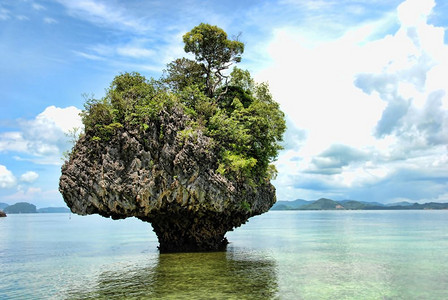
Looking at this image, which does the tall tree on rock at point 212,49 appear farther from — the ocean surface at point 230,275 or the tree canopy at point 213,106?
the ocean surface at point 230,275

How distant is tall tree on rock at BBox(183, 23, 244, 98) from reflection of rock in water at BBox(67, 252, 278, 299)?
41.7ft

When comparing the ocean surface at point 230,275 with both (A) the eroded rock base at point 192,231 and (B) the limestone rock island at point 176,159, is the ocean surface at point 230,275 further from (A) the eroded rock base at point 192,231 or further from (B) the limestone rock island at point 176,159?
(B) the limestone rock island at point 176,159

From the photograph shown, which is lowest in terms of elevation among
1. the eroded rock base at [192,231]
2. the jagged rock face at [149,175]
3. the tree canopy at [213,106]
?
the eroded rock base at [192,231]

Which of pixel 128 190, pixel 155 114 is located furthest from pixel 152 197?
pixel 155 114

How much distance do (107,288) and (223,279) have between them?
528cm

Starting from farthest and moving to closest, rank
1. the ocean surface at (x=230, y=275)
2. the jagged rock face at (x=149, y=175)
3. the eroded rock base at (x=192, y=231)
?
the eroded rock base at (x=192, y=231) < the jagged rock face at (x=149, y=175) < the ocean surface at (x=230, y=275)

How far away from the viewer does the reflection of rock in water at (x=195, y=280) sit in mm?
14477

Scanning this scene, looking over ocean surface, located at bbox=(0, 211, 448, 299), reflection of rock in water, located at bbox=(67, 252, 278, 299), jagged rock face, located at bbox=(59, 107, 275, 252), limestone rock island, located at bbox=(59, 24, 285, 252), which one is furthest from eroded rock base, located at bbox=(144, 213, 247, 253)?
reflection of rock in water, located at bbox=(67, 252, 278, 299)

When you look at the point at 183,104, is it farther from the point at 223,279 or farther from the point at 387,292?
the point at 387,292

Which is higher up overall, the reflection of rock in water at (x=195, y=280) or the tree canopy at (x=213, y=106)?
the tree canopy at (x=213, y=106)

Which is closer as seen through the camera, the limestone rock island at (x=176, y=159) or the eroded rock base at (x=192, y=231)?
the limestone rock island at (x=176, y=159)

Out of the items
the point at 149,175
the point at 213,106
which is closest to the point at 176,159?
the point at 149,175

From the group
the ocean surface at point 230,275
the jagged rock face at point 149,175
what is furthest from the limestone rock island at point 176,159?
the ocean surface at point 230,275

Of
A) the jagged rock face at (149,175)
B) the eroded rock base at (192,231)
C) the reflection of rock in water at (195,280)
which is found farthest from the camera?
the eroded rock base at (192,231)
